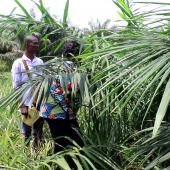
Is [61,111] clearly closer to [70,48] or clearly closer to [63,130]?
[63,130]

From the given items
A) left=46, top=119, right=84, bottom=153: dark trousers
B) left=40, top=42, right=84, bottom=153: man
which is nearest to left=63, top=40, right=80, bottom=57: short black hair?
left=40, top=42, right=84, bottom=153: man

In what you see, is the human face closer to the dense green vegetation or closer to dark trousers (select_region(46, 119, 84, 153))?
the dense green vegetation

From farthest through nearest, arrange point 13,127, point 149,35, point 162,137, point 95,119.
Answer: point 13,127 < point 95,119 < point 162,137 < point 149,35

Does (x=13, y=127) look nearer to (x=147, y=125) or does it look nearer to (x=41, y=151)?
(x=41, y=151)

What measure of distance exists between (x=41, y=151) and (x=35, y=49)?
1.03 meters

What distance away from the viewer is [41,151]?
276 centimetres

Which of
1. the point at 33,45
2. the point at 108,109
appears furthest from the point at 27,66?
the point at 108,109

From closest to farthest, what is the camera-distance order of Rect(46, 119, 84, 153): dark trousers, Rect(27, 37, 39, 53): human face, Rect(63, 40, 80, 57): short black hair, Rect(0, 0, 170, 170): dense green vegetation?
Rect(0, 0, 170, 170): dense green vegetation, Rect(63, 40, 80, 57): short black hair, Rect(46, 119, 84, 153): dark trousers, Rect(27, 37, 39, 53): human face

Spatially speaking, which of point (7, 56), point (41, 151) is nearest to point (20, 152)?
point (41, 151)

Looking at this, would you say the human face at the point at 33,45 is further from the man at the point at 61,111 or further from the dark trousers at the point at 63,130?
the dark trousers at the point at 63,130

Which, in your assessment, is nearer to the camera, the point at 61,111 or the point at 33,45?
the point at 61,111

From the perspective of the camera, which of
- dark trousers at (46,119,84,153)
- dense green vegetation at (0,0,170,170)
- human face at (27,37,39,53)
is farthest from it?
human face at (27,37,39,53)

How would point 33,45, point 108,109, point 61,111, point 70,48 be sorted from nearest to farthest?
point 108,109
point 70,48
point 61,111
point 33,45

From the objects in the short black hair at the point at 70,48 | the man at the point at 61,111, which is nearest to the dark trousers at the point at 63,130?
the man at the point at 61,111
